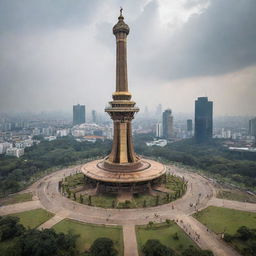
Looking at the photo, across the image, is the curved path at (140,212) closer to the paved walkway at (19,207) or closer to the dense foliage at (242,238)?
the paved walkway at (19,207)

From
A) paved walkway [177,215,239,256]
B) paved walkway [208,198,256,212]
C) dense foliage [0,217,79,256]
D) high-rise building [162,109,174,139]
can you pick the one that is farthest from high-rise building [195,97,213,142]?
dense foliage [0,217,79,256]

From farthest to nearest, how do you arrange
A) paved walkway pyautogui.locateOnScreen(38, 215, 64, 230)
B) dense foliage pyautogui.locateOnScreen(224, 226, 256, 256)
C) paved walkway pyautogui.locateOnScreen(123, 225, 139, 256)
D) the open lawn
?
paved walkway pyautogui.locateOnScreen(38, 215, 64, 230)
dense foliage pyautogui.locateOnScreen(224, 226, 256, 256)
the open lawn
paved walkway pyautogui.locateOnScreen(123, 225, 139, 256)

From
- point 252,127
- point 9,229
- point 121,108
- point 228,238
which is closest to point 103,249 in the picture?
point 9,229

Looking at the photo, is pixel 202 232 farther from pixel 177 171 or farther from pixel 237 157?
pixel 237 157

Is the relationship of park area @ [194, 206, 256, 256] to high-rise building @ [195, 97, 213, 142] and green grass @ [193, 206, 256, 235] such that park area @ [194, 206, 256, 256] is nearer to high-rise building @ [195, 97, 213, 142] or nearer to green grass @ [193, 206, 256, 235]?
green grass @ [193, 206, 256, 235]

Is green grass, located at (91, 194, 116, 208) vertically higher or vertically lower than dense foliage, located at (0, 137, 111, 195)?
lower

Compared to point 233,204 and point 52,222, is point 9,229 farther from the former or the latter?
point 233,204

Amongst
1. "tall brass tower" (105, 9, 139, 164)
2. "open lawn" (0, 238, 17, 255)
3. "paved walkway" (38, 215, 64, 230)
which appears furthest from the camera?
"tall brass tower" (105, 9, 139, 164)
